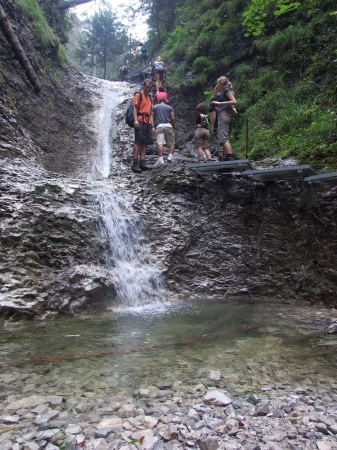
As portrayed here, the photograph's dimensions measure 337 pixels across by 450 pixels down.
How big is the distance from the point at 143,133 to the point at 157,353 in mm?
6193

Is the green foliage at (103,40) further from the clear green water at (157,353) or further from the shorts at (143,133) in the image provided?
the clear green water at (157,353)

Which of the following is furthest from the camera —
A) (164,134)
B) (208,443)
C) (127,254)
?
(164,134)

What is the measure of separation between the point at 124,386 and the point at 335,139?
21.1ft

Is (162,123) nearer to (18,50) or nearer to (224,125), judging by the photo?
(224,125)

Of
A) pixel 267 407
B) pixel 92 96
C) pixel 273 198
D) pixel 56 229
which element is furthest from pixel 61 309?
pixel 92 96

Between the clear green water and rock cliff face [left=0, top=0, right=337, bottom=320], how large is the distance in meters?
0.74

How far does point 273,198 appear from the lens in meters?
7.01

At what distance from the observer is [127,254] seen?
674 centimetres

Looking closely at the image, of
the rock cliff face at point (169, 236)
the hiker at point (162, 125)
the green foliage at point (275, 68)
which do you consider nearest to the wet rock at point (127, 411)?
the rock cliff face at point (169, 236)

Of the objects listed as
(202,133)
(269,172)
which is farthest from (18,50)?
(269,172)

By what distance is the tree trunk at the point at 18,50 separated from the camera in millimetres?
10195

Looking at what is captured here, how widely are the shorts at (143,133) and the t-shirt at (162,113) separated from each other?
0.95 feet

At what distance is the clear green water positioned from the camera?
2859 millimetres

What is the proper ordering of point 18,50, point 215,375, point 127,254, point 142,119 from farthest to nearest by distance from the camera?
point 18,50, point 142,119, point 127,254, point 215,375
